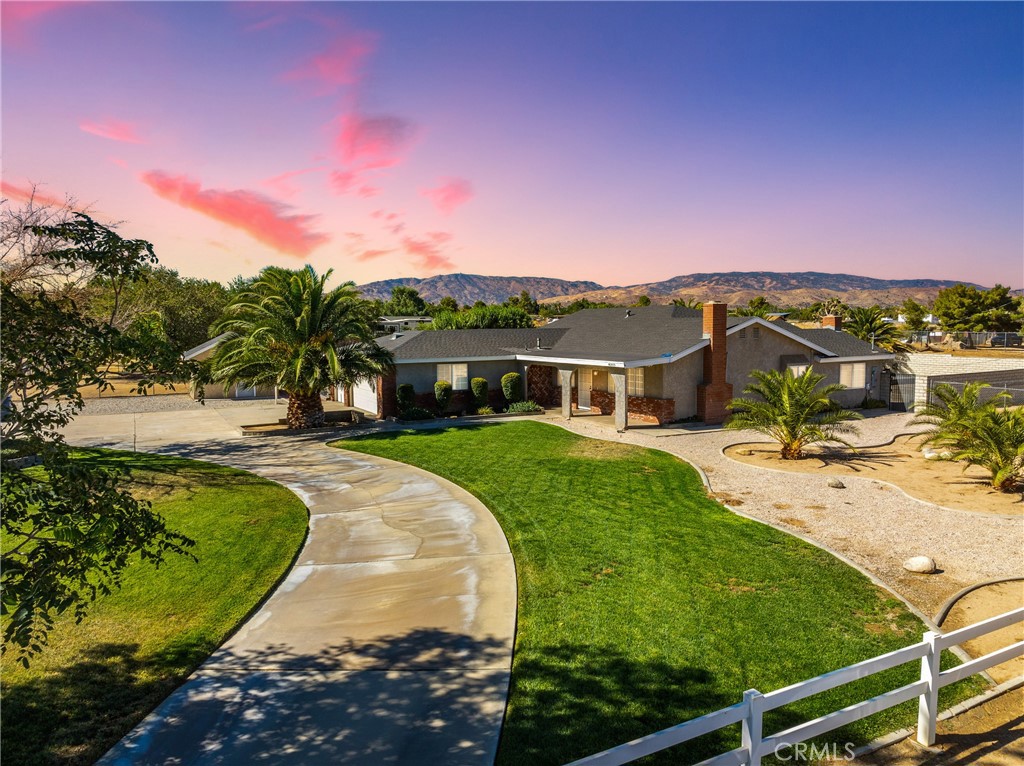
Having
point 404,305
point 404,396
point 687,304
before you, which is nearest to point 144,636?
point 404,396

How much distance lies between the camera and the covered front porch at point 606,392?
2441 centimetres

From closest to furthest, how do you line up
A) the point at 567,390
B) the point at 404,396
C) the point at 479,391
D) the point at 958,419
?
1. the point at 958,419
2. the point at 567,390
3. the point at 404,396
4. the point at 479,391

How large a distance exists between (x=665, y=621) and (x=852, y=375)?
2669 centimetres

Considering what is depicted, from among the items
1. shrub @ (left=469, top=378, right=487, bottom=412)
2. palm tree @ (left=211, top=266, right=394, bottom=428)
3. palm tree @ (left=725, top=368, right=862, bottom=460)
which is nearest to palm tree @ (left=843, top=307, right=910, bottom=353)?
palm tree @ (left=725, top=368, right=862, bottom=460)

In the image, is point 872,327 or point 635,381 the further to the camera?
point 872,327

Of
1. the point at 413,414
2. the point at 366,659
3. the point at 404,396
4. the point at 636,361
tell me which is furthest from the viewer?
the point at 404,396

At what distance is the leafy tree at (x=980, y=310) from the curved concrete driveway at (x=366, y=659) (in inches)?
2919

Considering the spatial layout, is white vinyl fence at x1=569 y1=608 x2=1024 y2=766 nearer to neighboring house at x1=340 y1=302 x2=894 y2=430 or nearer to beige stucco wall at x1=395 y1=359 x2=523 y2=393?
neighboring house at x1=340 y1=302 x2=894 y2=430

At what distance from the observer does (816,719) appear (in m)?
5.68

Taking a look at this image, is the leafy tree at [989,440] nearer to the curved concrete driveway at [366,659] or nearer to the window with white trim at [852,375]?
the curved concrete driveway at [366,659]

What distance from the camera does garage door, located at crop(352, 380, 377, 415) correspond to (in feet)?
96.9

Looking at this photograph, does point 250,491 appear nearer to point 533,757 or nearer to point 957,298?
point 533,757

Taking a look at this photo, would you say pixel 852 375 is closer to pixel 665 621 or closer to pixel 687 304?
pixel 665 621

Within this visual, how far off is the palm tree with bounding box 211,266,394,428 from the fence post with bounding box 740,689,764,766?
20215mm
